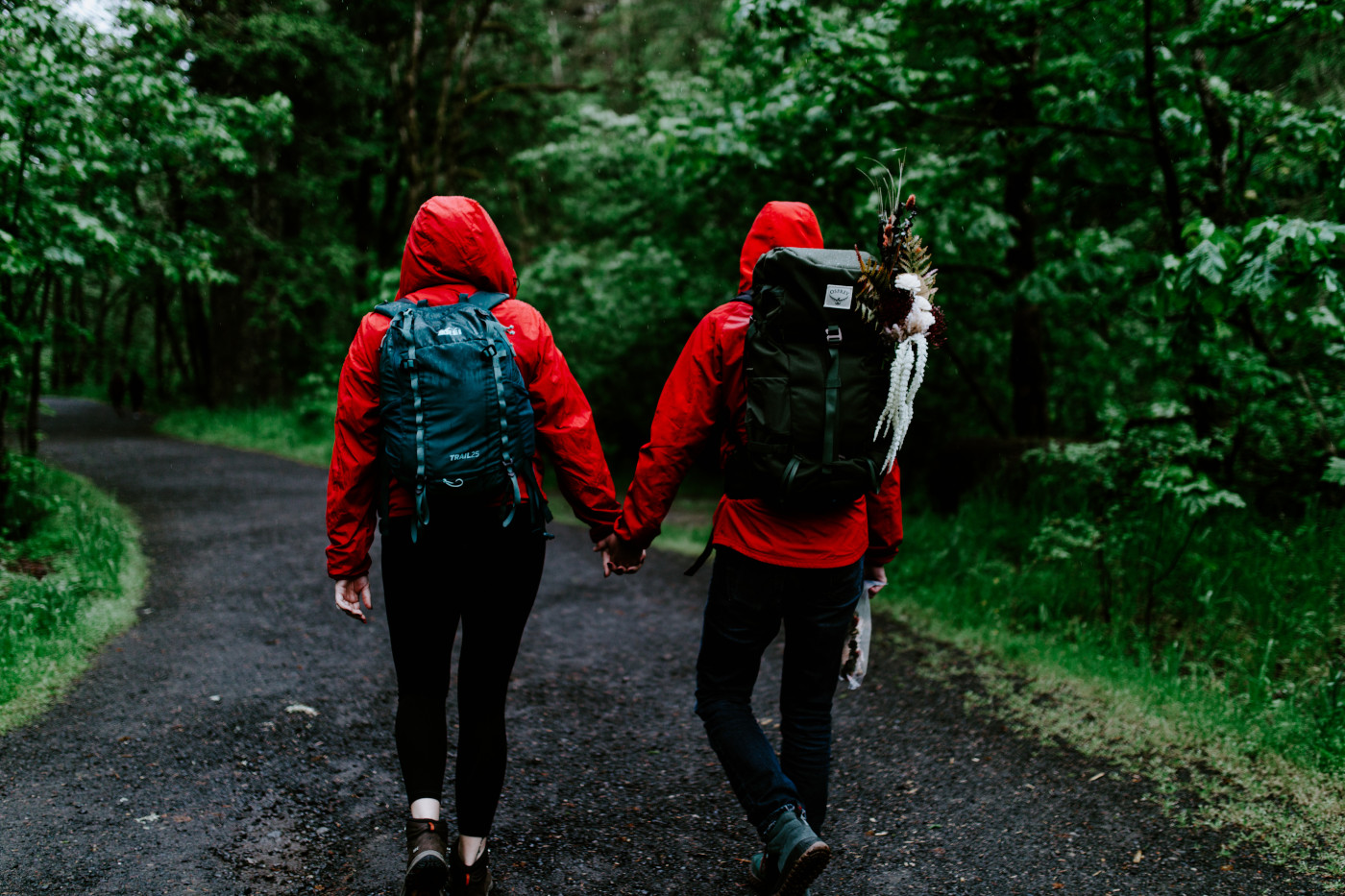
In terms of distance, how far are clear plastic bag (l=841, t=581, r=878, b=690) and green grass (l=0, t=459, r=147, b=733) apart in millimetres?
3456

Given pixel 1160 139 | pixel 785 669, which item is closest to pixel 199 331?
pixel 1160 139

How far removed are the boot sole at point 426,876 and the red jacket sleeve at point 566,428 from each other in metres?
0.97

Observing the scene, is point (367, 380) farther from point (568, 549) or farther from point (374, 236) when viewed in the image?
point (374, 236)

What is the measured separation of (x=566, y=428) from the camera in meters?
2.51

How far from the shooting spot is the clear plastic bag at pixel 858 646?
108 inches

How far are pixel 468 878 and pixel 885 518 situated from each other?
166 centimetres

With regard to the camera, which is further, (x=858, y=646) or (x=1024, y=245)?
(x=1024, y=245)

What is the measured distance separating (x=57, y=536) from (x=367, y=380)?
5.76 meters

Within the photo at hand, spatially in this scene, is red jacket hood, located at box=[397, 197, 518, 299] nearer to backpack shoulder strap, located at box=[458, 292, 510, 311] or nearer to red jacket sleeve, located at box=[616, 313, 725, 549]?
backpack shoulder strap, located at box=[458, 292, 510, 311]

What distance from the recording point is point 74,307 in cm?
3234

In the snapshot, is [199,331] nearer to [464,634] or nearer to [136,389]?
[136,389]

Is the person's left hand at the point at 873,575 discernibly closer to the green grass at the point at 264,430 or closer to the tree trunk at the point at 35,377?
the tree trunk at the point at 35,377

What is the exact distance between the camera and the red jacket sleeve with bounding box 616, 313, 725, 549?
96.8 inches

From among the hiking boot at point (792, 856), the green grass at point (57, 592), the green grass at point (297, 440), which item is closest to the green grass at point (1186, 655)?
the hiking boot at point (792, 856)
